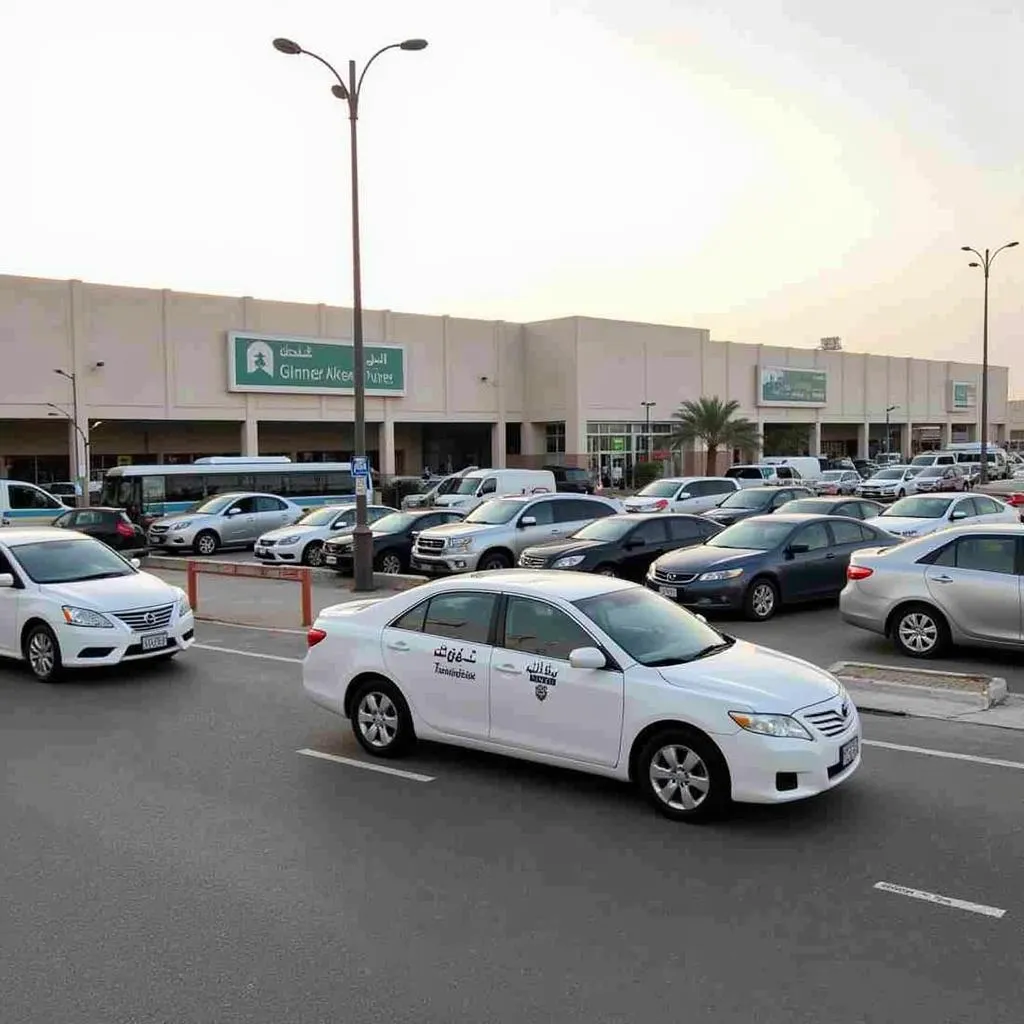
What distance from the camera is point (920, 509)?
21.8 metres

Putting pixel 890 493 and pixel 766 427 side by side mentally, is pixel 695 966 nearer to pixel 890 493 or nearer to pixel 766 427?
pixel 890 493

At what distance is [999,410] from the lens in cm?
9675

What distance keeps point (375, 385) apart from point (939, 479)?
28061 mm

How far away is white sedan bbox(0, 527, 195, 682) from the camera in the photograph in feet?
36.0

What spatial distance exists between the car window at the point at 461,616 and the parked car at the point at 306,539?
16034mm

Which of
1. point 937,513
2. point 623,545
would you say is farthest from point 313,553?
point 937,513

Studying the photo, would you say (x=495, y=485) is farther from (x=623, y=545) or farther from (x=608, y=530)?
(x=623, y=545)

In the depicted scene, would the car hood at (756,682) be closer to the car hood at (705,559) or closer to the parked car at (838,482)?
the car hood at (705,559)

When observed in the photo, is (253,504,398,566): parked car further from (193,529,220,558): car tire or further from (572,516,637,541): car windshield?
(572,516,637,541): car windshield

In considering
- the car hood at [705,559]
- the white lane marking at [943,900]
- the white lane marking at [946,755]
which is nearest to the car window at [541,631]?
the white lane marking at [943,900]

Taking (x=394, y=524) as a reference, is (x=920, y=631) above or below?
below

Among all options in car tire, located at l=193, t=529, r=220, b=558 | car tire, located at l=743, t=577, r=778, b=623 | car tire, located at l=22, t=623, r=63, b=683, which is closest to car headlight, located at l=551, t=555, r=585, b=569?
car tire, located at l=743, t=577, r=778, b=623

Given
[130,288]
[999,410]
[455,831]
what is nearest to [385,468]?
[130,288]

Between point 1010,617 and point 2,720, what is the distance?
1030 cm
